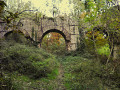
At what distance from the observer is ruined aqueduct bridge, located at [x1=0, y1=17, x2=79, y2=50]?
14.0 m

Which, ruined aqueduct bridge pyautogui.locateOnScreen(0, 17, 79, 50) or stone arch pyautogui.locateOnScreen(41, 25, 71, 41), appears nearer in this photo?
ruined aqueduct bridge pyautogui.locateOnScreen(0, 17, 79, 50)

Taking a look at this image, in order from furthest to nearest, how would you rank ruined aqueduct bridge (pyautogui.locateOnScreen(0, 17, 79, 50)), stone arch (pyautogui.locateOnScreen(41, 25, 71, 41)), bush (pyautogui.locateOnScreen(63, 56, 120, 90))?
1. stone arch (pyautogui.locateOnScreen(41, 25, 71, 41))
2. ruined aqueduct bridge (pyautogui.locateOnScreen(0, 17, 79, 50))
3. bush (pyautogui.locateOnScreen(63, 56, 120, 90))

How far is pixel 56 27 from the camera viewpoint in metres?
14.2

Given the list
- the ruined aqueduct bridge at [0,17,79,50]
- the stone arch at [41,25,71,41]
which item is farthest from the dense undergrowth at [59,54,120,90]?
→ the stone arch at [41,25,71,41]

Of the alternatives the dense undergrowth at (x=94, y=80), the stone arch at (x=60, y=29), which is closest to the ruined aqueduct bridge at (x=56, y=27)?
the stone arch at (x=60, y=29)

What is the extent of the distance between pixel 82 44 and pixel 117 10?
7224 mm

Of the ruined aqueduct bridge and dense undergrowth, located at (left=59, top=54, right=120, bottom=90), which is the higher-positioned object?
the ruined aqueduct bridge

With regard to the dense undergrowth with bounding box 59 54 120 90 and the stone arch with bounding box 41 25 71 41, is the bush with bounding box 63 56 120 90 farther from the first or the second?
the stone arch with bounding box 41 25 71 41

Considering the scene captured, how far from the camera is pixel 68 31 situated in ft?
47.5

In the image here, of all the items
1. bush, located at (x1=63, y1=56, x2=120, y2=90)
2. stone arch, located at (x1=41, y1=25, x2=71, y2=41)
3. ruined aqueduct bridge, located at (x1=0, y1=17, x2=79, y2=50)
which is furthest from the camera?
stone arch, located at (x1=41, y1=25, x2=71, y2=41)

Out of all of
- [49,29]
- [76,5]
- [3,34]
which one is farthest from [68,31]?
[3,34]

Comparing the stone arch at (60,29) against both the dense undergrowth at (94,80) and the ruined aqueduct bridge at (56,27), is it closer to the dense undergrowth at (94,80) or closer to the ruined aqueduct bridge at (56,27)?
the ruined aqueduct bridge at (56,27)

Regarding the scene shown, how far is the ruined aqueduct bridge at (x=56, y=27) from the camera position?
552 inches

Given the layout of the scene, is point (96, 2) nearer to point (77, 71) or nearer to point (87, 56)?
point (77, 71)
